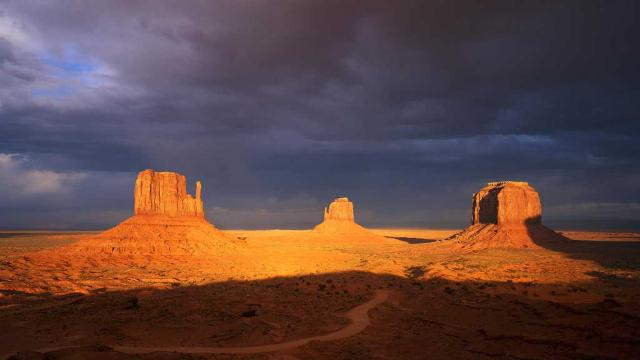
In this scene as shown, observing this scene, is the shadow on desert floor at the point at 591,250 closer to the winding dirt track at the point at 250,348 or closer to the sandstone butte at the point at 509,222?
the sandstone butte at the point at 509,222

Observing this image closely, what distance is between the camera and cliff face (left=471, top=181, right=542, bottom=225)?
92.4 m

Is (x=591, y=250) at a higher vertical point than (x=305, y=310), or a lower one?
lower

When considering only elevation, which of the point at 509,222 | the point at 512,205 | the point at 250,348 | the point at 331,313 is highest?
the point at 512,205

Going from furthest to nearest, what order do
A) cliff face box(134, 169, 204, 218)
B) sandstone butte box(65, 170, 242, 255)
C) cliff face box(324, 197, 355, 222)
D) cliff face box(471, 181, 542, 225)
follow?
1. cliff face box(324, 197, 355, 222)
2. cliff face box(471, 181, 542, 225)
3. cliff face box(134, 169, 204, 218)
4. sandstone butte box(65, 170, 242, 255)

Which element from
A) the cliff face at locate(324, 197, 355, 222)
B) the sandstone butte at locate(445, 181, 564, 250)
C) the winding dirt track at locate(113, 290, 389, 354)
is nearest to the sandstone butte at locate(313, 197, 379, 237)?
the cliff face at locate(324, 197, 355, 222)

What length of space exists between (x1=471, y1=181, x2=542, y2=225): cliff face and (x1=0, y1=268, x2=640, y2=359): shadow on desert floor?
58705 millimetres

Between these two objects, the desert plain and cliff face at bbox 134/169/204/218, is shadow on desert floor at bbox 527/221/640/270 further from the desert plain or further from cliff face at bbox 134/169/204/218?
cliff face at bbox 134/169/204/218

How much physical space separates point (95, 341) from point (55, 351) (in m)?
2.33

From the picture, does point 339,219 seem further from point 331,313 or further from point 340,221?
point 331,313

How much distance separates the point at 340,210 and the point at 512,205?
273ft

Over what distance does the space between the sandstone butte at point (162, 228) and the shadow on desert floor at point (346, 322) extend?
98.3 feet

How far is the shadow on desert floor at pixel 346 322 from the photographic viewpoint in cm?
1972

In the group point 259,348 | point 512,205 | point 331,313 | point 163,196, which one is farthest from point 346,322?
point 512,205

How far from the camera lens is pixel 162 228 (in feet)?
230
